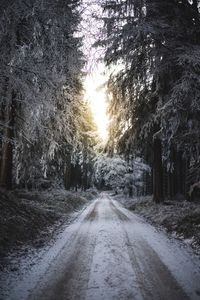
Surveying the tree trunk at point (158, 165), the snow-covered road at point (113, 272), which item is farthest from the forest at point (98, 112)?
the tree trunk at point (158, 165)

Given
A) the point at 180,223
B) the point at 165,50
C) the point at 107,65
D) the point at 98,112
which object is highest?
the point at 107,65

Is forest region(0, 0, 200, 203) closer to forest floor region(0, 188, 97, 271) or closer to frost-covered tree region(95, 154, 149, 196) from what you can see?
forest floor region(0, 188, 97, 271)

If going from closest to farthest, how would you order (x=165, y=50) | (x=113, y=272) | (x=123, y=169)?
1. (x=113, y=272)
2. (x=165, y=50)
3. (x=123, y=169)

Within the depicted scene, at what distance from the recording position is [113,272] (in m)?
7.24

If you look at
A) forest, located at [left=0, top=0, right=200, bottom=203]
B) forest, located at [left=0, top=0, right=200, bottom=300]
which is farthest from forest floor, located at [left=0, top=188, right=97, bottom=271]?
forest, located at [left=0, top=0, right=200, bottom=203]

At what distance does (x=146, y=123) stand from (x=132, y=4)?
8382 mm

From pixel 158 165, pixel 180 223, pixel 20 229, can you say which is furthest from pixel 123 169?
pixel 20 229

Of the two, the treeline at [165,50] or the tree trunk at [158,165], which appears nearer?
the treeline at [165,50]

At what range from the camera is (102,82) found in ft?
53.5

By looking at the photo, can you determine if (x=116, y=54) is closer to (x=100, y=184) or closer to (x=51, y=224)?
A: (x=51, y=224)

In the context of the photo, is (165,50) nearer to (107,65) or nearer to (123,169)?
(107,65)

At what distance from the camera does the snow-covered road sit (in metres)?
6.04

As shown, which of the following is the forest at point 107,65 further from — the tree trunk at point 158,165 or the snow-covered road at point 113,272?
the snow-covered road at point 113,272

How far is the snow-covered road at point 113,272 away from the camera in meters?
6.04
